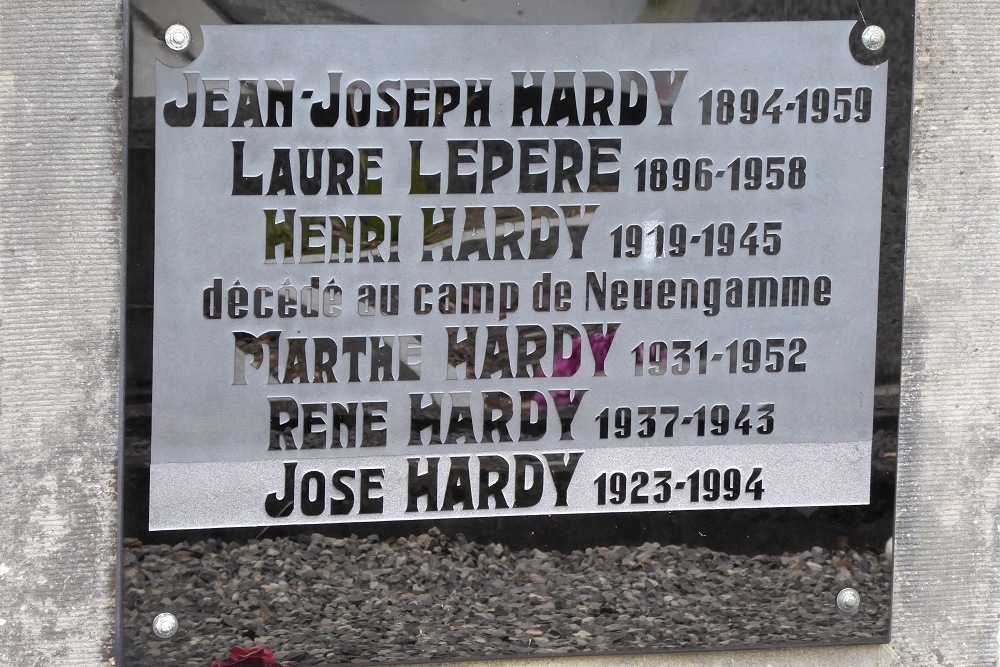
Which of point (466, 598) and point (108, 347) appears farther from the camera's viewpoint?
point (466, 598)

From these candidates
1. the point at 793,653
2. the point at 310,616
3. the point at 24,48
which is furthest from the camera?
the point at 793,653

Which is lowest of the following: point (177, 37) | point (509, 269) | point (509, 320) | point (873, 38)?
point (509, 320)

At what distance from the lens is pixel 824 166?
3.26 m

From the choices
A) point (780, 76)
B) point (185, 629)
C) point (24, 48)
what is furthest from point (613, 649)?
point (24, 48)

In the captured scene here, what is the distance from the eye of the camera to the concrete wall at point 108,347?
3.01 m

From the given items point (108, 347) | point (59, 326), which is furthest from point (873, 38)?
point (59, 326)

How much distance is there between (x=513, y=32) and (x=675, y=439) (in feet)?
4.31

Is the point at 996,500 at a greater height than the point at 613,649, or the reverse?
the point at 996,500

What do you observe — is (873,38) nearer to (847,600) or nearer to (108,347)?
(847,600)

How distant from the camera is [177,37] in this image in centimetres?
297

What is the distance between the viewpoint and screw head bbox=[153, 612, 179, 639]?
3.13 metres

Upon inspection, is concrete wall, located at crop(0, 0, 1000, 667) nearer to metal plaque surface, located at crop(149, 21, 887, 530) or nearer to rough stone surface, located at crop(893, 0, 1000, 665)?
rough stone surface, located at crop(893, 0, 1000, 665)

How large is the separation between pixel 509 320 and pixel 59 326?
4.28 feet

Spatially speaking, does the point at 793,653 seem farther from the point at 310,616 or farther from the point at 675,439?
the point at 310,616
